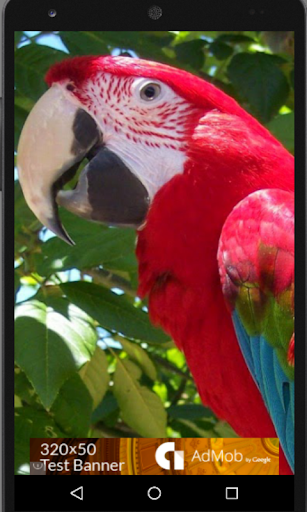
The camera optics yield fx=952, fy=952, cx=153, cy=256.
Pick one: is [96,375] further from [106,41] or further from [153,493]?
[106,41]

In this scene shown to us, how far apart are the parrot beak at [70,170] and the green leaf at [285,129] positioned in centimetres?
16

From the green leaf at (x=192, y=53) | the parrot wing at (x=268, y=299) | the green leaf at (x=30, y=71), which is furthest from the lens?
the green leaf at (x=192, y=53)

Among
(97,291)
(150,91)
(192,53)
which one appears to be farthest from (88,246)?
(192,53)

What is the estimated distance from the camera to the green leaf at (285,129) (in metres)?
1.00

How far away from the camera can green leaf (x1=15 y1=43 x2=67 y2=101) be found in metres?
1.02

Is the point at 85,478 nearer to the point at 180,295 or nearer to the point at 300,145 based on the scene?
the point at 180,295

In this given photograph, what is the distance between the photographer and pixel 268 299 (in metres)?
0.92

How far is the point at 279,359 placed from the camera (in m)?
0.92

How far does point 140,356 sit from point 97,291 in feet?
0.60

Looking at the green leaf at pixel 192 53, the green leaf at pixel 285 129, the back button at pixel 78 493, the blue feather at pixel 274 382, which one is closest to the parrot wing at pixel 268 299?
the blue feather at pixel 274 382

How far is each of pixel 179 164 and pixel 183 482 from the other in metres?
0.32

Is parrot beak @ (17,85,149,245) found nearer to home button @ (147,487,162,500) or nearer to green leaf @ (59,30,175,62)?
green leaf @ (59,30,175,62)
